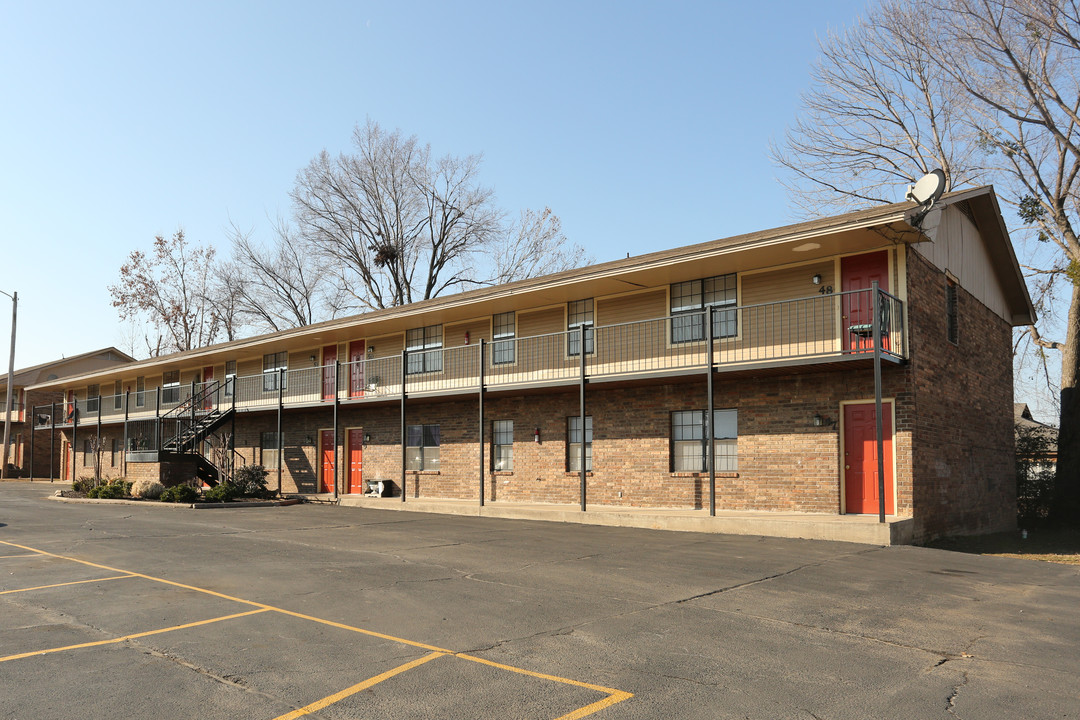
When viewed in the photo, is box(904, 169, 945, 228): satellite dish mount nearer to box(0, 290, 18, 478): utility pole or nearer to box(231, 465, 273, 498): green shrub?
box(231, 465, 273, 498): green shrub

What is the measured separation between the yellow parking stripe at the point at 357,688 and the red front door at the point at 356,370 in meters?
19.5

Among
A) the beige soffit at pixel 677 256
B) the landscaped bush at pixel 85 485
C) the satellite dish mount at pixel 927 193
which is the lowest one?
the landscaped bush at pixel 85 485

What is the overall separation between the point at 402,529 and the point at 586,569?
609 centimetres

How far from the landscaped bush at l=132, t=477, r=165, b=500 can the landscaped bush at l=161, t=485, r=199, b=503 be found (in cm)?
67

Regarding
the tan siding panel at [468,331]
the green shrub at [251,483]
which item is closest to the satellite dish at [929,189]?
the tan siding panel at [468,331]

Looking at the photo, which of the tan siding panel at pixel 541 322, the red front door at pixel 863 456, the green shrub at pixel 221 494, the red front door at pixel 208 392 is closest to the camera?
the red front door at pixel 863 456

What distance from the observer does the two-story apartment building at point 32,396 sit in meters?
44.9

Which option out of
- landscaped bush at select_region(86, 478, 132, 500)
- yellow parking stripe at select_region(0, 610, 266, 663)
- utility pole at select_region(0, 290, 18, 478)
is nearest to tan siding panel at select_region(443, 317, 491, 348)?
landscaped bush at select_region(86, 478, 132, 500)

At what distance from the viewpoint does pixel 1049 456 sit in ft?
84.4

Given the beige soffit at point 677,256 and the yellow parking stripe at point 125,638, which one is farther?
the beige soffit at point 677,256

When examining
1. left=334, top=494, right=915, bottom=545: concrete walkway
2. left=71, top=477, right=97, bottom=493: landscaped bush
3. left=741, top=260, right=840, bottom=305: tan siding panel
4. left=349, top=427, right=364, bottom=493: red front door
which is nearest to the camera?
left=334, top=494, right=915, bottom=545: concrete walkway

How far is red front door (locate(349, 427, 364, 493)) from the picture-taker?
2450 centimetres

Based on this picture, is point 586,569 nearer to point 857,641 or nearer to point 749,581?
point 749,581

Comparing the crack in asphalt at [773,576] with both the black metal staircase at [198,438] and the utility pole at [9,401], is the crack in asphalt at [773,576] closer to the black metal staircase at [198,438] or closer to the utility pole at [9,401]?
the black metal staircase at [198,438]
